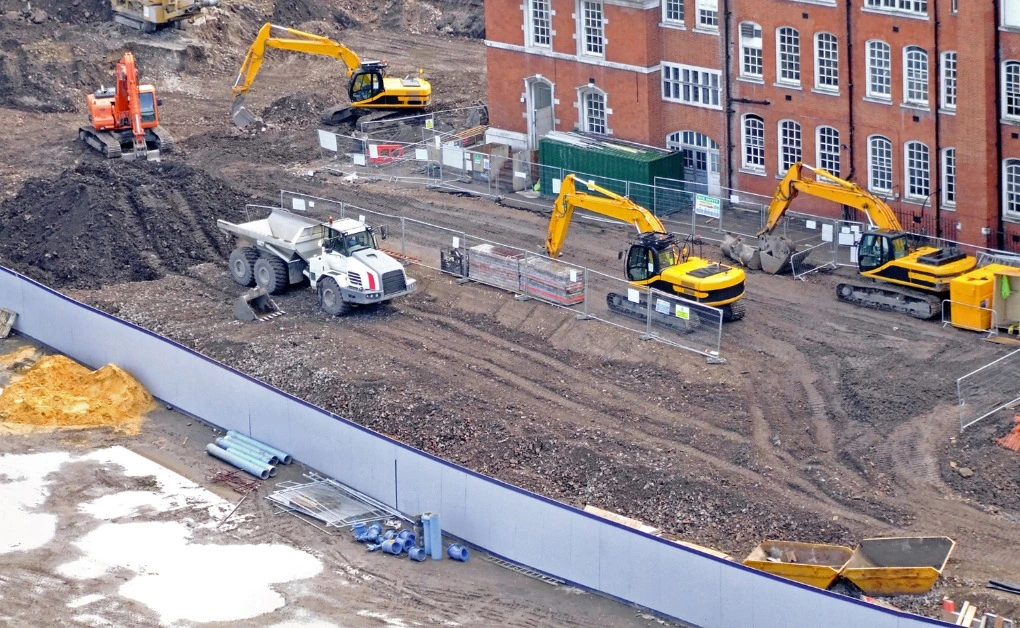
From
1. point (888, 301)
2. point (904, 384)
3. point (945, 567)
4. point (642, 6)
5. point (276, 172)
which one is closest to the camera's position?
point (945, 567)

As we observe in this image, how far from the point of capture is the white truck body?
156 ft

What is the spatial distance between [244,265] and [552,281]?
385 inches

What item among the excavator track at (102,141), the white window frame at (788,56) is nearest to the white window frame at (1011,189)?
the white window frame at (788,56)

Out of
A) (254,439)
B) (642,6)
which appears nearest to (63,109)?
(642,6)

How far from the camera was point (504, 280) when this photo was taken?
161 feet

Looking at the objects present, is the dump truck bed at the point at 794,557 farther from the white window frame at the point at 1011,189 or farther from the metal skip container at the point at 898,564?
the white window frame at the point at 1011,189

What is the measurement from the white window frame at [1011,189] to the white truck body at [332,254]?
17761 mm

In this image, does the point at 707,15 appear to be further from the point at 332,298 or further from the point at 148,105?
the point at 148,105

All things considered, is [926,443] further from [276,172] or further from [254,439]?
[276,172]

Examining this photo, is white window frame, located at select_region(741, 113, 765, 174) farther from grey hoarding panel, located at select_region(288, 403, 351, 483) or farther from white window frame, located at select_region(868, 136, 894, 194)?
grey hoarding panel, located at select_region(288, 403, 351, 483)

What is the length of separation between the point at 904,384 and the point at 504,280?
1298 cm

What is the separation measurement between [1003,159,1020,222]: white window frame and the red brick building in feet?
0.14

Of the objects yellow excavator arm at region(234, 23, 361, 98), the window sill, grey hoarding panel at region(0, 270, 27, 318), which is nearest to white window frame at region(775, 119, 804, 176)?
the window sill

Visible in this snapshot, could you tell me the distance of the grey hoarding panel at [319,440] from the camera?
38.8m
